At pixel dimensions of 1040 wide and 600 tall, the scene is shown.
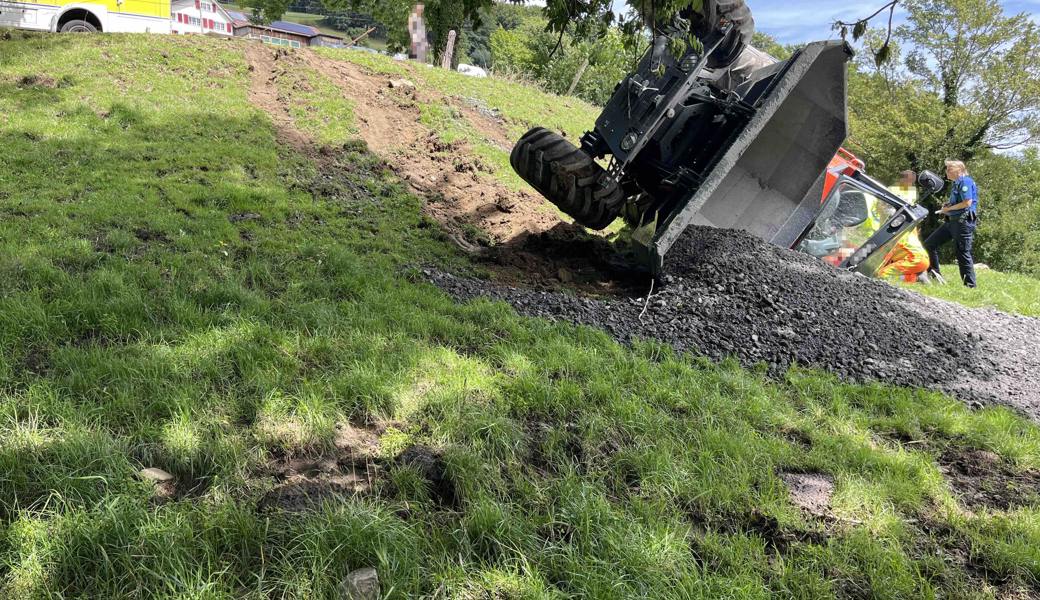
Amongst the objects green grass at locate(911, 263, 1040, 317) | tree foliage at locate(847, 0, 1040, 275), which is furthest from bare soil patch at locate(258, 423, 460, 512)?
tree foliage at locate(847, 0, 1040, 275)

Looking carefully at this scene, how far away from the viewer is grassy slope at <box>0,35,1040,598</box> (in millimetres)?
2145

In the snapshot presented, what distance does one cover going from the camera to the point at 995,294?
951 centimetres

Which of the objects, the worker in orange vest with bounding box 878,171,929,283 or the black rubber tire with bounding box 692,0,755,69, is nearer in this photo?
the black rubber tire with bounding box 692,0,755,69

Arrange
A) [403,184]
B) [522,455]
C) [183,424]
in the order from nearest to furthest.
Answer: [183,424]
[522,455]
[403,184]

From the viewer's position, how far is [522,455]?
2.92 m

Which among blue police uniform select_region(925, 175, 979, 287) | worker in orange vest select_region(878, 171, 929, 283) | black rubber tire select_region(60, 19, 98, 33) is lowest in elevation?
worker in orange vest select_region(878, 171, 929, 283)

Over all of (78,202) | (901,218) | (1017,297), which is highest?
(901,218)

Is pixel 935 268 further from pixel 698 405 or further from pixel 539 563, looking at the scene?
pixel 539 563

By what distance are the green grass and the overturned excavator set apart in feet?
9.53

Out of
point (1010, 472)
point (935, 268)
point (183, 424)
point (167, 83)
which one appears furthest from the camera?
point (935, 268)

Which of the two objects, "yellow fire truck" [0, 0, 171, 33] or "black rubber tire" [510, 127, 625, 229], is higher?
"yellow fire truck" [0, 0, 171, 33]

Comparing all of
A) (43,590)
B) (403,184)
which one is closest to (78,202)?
(403,184)

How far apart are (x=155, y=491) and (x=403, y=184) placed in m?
6.36

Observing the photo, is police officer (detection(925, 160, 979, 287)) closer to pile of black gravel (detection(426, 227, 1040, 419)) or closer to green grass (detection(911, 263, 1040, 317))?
green grass (detection(911, 263, 1040, 317))
